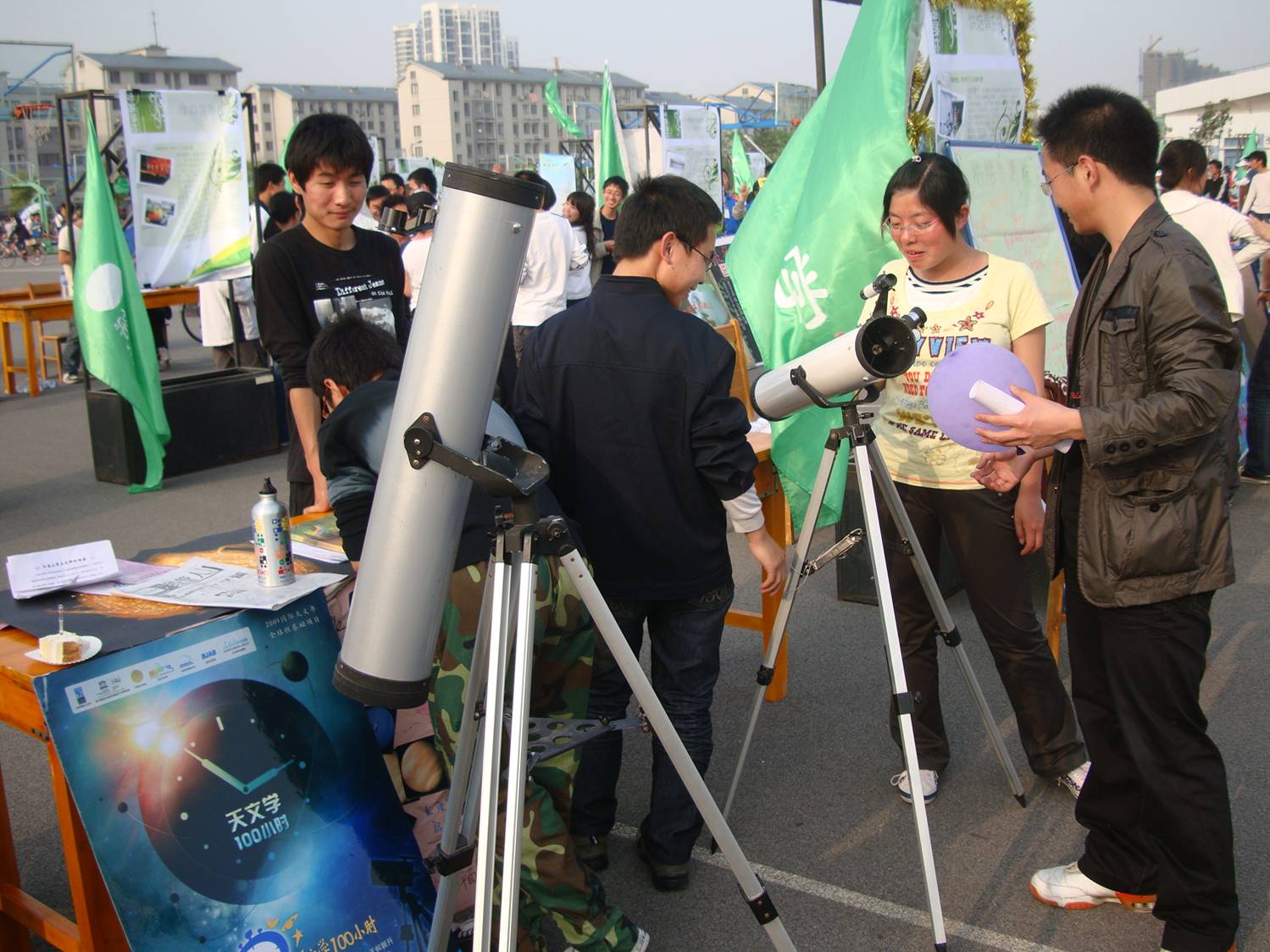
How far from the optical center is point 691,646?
2.77 metres

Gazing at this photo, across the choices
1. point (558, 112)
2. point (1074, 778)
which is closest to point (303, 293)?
point (1074, 778)

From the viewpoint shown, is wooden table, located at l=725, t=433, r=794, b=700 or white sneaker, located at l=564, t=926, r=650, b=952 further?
wooden table, located at l=725, t=433, r=794, b=700

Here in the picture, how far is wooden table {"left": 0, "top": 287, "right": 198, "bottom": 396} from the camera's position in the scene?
988 centimetres

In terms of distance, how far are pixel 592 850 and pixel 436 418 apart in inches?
65.8

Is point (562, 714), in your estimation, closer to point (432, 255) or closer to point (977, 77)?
point (432, 255)

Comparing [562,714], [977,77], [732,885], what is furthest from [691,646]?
[977,77]

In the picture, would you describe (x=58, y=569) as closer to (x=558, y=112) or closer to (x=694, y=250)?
(x=694, y=250)

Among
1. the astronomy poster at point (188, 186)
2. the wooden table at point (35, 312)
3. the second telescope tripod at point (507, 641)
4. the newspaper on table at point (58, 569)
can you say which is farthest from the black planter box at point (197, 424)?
the second telescope tripod at point (507, 641)

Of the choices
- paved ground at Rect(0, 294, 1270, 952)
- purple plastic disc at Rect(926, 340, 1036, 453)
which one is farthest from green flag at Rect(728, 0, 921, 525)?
purple plastic disc at Rect(926, 340, 1036, 453)

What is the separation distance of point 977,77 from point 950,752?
2728 millimetres

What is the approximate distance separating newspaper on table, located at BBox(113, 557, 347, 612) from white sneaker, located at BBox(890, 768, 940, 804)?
1.79 metres

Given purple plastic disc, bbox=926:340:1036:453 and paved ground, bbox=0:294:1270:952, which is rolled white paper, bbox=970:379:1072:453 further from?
paved ground, bbox=0:294:1270:952

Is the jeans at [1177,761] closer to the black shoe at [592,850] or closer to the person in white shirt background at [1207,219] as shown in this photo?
the black shoe at [592,850]

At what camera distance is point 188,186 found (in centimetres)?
757
